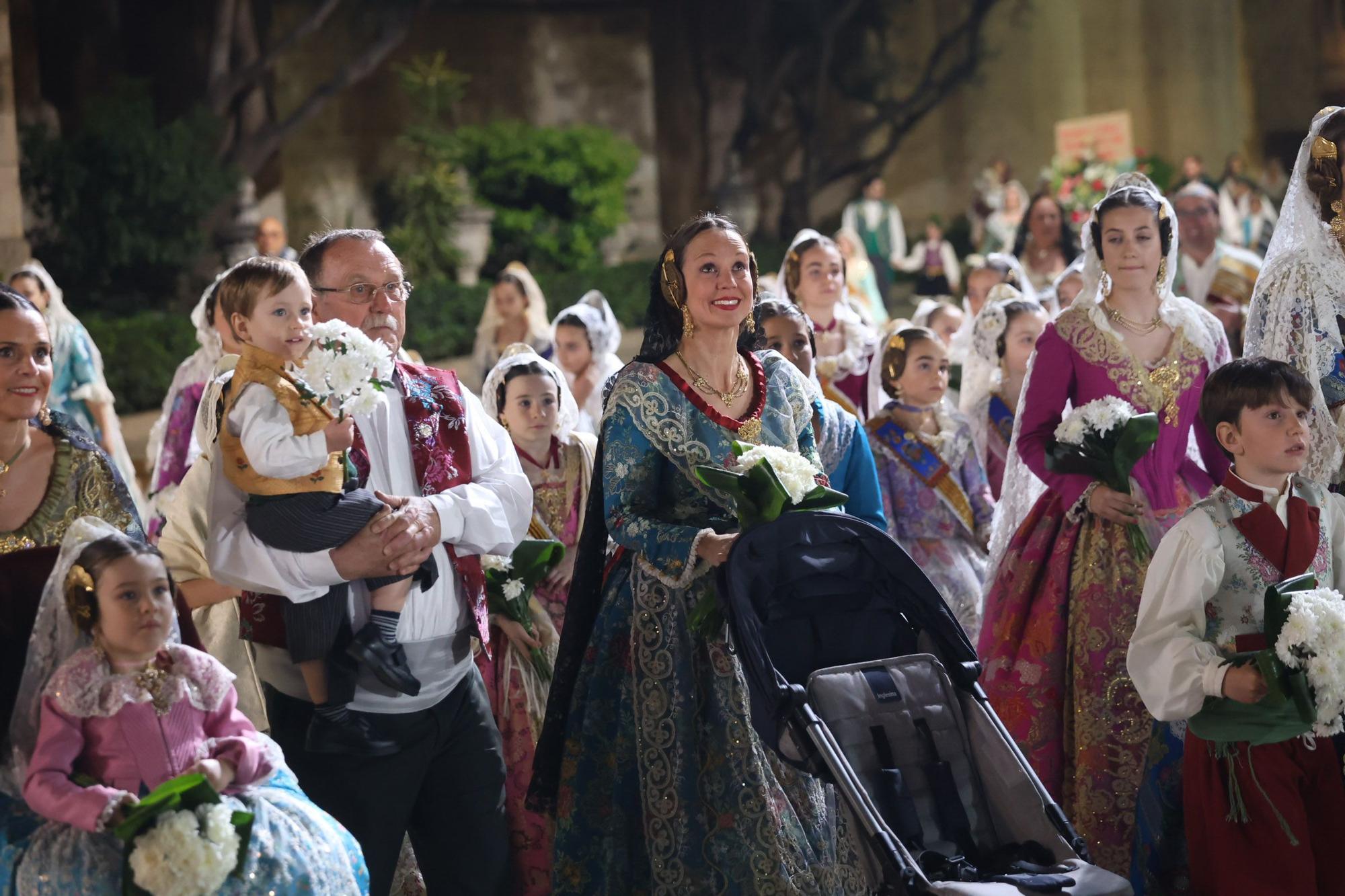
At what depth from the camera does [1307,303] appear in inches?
179

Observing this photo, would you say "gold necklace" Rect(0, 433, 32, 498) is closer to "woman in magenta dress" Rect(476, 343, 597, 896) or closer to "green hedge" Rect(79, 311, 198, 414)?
"woman in magenta dress" Rect(476, 343, 597, 896)

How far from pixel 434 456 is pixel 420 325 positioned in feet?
40.5

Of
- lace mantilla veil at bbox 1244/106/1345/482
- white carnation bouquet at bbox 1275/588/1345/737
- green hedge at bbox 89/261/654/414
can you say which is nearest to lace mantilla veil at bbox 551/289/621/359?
lace mantilla veil at bbox 1244/106/1345/482

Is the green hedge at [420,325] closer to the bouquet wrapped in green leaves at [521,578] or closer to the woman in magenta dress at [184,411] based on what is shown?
the woman in magenta dress at [184,411]

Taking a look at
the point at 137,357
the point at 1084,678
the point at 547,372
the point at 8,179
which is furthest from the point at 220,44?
the point at 1084,678

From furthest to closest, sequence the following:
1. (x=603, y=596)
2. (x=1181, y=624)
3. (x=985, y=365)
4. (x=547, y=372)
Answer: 1. (x=985, y=365)
2. (x=547, y=372)
3. (x=603, y=596)
4. (x=1181, y=624)

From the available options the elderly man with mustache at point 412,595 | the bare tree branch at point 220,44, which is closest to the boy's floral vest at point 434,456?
the elderly man with mustache at point 412,595

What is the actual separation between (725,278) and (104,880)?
193 cm

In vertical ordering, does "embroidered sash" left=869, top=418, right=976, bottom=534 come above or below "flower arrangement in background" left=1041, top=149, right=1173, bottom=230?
below

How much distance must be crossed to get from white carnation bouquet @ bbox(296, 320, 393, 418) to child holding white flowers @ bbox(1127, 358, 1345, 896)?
6.39 ft

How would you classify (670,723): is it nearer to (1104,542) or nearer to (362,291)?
(362,291)

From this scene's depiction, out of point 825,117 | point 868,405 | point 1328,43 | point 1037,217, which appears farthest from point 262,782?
point 1328,43

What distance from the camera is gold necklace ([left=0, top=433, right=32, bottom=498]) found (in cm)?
341

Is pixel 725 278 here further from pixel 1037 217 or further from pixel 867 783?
pixel 1037 217
